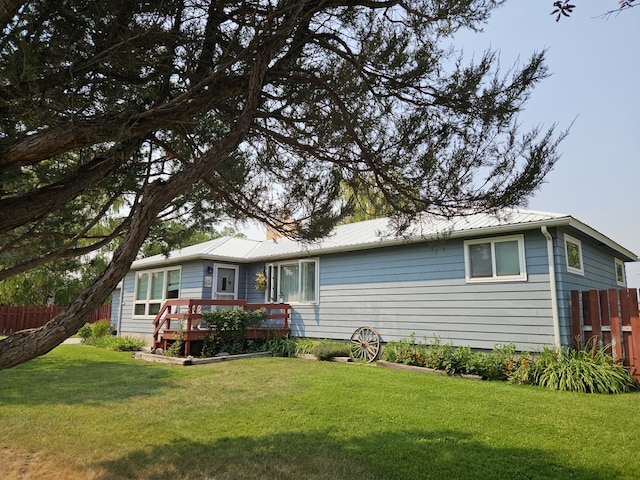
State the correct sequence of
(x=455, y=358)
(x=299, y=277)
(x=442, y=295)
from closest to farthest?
1. (x=455, y=358)
2. (x=442, y=295)
3. (x=299, y=277)

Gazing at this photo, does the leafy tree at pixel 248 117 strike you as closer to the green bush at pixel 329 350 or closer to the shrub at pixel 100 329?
the green bush at pixel 329 350

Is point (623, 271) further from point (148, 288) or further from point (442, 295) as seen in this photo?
point (148, 288)

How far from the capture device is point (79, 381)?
24.5ft

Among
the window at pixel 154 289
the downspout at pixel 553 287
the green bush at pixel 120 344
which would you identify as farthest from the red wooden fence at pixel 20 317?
the downspout at pixel 553 287

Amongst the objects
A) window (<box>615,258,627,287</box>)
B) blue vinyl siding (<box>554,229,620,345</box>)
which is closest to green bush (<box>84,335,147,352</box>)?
Result: blue vinyl siding (<box>554,229,620,345</box>)

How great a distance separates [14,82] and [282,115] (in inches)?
94.7

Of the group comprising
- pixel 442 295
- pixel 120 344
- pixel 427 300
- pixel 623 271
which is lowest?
pixel 120 344

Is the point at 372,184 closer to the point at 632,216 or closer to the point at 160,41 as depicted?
the point at 160,41

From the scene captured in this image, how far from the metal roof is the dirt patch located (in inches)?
125

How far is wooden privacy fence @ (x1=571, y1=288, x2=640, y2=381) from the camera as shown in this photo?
724 centimetres

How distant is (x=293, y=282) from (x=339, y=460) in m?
9.86

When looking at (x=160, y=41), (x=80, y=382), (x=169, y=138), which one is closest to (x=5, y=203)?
→ (x=160, y=41)

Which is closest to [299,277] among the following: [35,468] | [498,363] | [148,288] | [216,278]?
[216,278]

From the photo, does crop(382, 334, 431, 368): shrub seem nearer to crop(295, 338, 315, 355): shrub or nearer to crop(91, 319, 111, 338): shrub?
crop(295, 338, 315, 355): shrub
